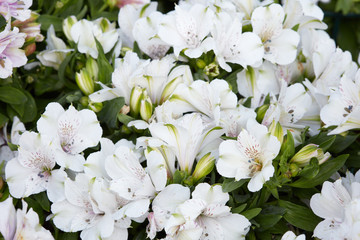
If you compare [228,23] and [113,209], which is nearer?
[113,209]

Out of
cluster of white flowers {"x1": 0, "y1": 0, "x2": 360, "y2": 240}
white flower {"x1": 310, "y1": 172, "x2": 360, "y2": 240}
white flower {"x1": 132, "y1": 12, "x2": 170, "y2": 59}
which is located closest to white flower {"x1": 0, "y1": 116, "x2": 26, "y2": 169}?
cluster of white flowers {"x1": 0, "y1": 0, "x2": 360, "y2": 240}

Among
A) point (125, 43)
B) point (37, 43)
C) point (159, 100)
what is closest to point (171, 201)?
point (159, 100)

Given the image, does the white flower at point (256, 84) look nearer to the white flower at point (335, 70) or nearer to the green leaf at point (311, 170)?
the white flower at point (335, 70)

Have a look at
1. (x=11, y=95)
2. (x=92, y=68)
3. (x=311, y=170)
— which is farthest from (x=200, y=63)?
(x=11, y=95)

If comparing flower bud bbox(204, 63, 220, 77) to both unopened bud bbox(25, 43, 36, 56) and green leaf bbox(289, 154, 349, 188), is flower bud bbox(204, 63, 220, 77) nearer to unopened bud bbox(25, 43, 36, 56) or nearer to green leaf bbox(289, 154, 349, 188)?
green leaf bbox(289, 154, 349, 188)

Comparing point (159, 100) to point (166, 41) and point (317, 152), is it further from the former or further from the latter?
point (317, 152)

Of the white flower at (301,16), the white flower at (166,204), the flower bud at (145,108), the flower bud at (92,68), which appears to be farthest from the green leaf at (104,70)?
the white flower at (301,16)

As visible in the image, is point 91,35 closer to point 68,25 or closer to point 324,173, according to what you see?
point 68,25
